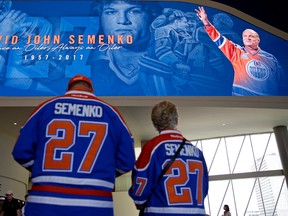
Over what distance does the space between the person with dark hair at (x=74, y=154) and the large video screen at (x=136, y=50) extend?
6844 millimetres

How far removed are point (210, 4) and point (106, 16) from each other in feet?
13.0

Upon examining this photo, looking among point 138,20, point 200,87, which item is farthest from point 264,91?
point 138,20

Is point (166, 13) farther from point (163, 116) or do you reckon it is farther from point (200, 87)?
point (163, 116)

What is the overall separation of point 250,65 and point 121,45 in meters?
4.56

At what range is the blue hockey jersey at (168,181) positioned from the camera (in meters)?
2.03

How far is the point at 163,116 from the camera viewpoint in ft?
7.67

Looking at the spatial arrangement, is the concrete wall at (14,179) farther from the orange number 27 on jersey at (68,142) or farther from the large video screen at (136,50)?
the orange number 27 on jersey at (68,142)

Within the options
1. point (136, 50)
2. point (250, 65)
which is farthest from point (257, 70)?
point (136, 50)

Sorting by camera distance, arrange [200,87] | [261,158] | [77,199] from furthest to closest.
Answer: [261,158] < [200,87] < [77,199]

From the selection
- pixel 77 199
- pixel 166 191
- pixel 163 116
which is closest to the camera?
pixel 77 199

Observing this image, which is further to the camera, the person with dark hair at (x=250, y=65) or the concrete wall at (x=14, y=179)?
the concrete wall at (x=14, y=179)

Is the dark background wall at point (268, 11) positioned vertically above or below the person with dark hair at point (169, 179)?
above

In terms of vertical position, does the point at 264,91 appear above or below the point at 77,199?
above

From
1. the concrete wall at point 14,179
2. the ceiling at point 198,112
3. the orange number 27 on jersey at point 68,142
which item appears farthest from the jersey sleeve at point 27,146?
the concrete wall at point 14,179
